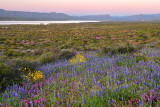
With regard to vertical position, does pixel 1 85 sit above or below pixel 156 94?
below

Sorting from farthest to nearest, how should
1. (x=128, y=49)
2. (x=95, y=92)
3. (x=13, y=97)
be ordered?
(x=128, y=49)
(x=13, y=97)
(x=95, y=92)

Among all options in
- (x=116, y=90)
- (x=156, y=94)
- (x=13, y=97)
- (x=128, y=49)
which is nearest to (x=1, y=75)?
(x=13, y=97)

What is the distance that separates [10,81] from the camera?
3.89 metres

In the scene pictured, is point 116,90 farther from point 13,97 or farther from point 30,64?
point 30,64

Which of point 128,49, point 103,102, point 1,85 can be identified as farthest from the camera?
point 128,49

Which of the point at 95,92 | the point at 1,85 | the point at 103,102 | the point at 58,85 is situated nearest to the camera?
the point at 103,102

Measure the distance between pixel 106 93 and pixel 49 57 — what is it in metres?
6.27

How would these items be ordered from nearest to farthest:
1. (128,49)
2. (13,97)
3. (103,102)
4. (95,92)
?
(103,102), (95,92), (13,97), (128,49)

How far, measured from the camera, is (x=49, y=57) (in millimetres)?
8352

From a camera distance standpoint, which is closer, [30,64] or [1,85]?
[1,85]

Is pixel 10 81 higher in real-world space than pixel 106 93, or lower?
lower

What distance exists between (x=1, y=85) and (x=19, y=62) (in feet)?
7.77

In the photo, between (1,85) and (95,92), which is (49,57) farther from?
(95,92)

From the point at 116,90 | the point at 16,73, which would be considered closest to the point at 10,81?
the point at 16,73
